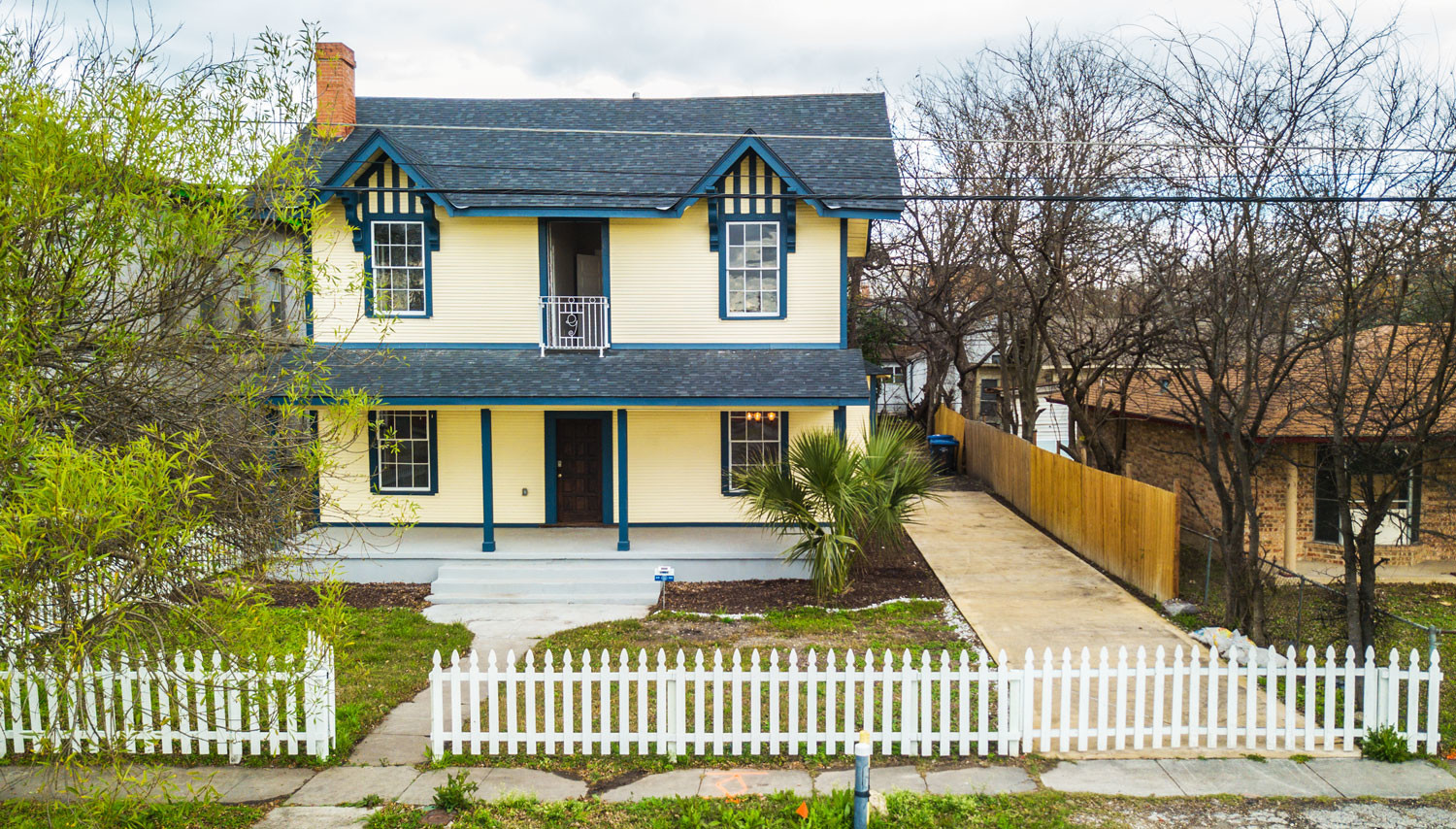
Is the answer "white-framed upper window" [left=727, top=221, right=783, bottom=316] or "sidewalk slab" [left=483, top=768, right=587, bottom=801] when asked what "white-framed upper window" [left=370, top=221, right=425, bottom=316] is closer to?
"white-framed upper window" [left=727, top=221, right=783, bottom=316]

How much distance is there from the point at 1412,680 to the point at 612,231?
1261cm

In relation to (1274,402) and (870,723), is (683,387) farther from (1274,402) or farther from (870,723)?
(1274,402)

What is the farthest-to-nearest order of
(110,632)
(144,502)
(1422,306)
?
(1422,306) → (110,632) → (144,502)

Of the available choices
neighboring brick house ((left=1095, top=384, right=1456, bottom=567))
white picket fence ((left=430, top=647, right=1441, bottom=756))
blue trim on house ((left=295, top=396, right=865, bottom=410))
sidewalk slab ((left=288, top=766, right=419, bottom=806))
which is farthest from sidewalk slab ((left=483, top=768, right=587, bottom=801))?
neighboring brick house ((left=1095, top=384, right=1456, bottom=567))

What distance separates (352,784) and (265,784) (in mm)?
688

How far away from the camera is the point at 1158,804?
22.8ft

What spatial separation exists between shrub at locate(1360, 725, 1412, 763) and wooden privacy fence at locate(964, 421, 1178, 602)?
518 centimetres

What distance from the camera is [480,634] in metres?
12.1

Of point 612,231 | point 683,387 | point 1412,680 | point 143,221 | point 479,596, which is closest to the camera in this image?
point 143,221

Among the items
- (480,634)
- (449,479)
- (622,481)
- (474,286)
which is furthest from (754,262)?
(480,634)

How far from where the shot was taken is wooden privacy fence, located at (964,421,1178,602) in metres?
13.2

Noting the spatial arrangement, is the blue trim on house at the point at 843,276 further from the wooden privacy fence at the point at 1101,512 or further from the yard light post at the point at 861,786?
the yard light post at the point at 861,786

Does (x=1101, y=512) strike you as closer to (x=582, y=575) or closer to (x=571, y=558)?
(x=582, y=575)

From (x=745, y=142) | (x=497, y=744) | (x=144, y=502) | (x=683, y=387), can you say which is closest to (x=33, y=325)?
(x=144, y=502)
